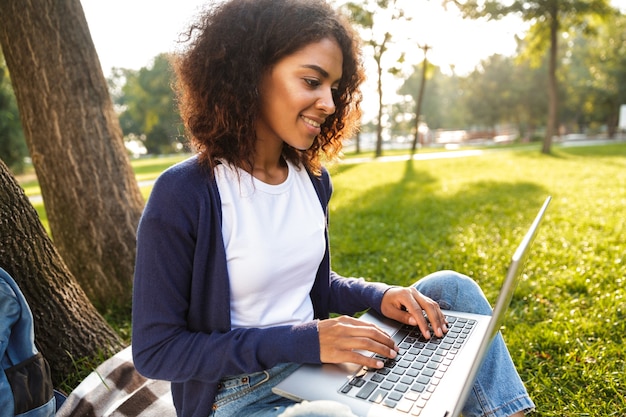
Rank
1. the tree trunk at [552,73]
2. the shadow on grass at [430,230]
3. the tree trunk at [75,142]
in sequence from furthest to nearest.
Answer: the tree trunk at [552,73], the shadow on grass at [430,230], the tree trunk at [75,142]

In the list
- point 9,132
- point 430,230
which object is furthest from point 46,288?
point 9,132

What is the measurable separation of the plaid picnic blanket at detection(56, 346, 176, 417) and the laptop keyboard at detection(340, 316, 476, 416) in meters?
1.11

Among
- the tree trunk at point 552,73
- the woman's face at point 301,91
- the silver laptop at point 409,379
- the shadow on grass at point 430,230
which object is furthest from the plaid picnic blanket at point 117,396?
the tree trunk at point 552,73

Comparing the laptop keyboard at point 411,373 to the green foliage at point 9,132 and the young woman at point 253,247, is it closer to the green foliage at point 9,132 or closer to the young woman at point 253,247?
the young woman at point 253,247

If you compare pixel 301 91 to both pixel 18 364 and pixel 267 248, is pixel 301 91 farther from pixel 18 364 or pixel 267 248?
pixel 18 364

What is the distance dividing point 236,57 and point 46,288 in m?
1.37

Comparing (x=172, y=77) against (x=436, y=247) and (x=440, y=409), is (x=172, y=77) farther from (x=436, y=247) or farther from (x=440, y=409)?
(x=436, y=247)

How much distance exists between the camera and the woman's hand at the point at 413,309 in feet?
5.14

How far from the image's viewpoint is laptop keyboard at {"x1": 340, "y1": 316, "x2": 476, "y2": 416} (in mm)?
1223

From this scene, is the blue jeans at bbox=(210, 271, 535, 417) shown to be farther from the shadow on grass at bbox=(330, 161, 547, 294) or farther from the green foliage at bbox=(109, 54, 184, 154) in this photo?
the green foliage at bbox=(109, 54, 184, 154)

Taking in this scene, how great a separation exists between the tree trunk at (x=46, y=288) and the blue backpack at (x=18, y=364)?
36 centimetres

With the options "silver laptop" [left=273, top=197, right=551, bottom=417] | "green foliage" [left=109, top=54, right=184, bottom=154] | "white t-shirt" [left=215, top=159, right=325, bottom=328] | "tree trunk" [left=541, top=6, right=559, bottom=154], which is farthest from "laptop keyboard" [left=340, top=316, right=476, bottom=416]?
"green foliage" [left=109, top=54, right=184, bottom=154]

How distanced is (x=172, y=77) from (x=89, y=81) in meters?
1.72

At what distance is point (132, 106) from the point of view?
50844 mm
